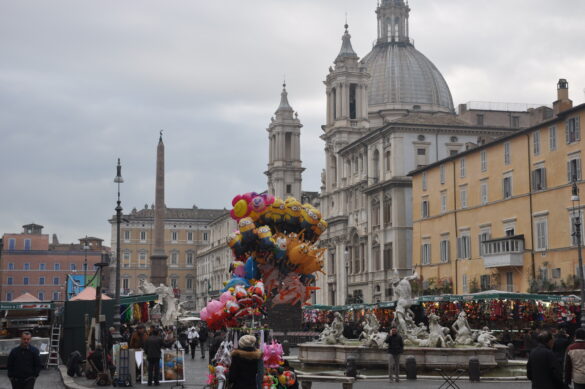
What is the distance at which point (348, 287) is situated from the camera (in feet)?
244

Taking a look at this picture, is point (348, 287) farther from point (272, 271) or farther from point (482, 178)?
point (272, 271)

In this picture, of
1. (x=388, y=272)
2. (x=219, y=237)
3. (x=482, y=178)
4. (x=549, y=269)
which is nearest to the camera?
(x=549, y=269)

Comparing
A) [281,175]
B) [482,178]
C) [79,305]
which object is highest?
[281,175]

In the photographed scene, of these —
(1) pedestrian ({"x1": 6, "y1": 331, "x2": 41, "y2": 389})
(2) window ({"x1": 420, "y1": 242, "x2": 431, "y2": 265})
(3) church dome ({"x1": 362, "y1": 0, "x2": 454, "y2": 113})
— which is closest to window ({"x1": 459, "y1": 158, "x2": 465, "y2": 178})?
(2) window ({"x1": 420, "y1": 242, "x2": 431, "y2": 265})

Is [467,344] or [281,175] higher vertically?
[281,175]

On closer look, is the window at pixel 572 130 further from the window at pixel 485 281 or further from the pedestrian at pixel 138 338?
the pedestrian at pixel 138 338

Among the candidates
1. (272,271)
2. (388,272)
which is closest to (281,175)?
(388,272)

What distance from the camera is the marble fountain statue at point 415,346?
24.9 metres

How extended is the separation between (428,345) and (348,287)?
48.8 metres

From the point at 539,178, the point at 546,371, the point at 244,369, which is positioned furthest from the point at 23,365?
the point at 539,178

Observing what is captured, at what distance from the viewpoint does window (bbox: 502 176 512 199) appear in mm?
48531

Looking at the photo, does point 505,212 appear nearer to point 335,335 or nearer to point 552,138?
point 552,138

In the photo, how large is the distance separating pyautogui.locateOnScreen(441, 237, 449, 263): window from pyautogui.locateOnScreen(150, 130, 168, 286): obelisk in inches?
753

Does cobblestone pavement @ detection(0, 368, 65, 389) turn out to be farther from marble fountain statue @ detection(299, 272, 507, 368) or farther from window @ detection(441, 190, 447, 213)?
window @ detection(441, 190, 447, 213)
